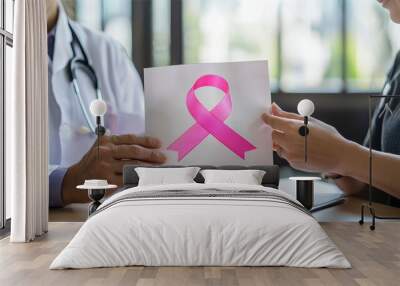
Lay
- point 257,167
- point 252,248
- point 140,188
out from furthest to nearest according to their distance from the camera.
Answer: point 257,167 < point 140,188 < point 252,248

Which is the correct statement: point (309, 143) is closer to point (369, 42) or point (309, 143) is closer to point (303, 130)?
point (303, 130)

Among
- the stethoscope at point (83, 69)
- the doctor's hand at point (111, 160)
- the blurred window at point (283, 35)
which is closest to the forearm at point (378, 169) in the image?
the blurred window at point (283, 35)

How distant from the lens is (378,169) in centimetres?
657

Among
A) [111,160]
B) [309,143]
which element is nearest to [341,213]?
[309,143]

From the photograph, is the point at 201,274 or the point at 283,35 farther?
the point at 283,35

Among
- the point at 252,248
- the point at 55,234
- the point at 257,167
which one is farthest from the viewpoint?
the point at 257,167

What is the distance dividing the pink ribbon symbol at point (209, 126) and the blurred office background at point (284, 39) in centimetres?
29

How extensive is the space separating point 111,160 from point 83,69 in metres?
1.07

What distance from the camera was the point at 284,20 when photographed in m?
6.82

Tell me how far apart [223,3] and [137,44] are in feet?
3.51

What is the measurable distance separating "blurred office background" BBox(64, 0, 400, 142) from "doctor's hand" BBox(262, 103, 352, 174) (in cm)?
12

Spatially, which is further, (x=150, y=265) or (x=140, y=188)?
(x=140, y=188)

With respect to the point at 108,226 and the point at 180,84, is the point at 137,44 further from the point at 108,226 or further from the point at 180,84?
the point at 108,226

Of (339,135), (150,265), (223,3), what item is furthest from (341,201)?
(150,265)
